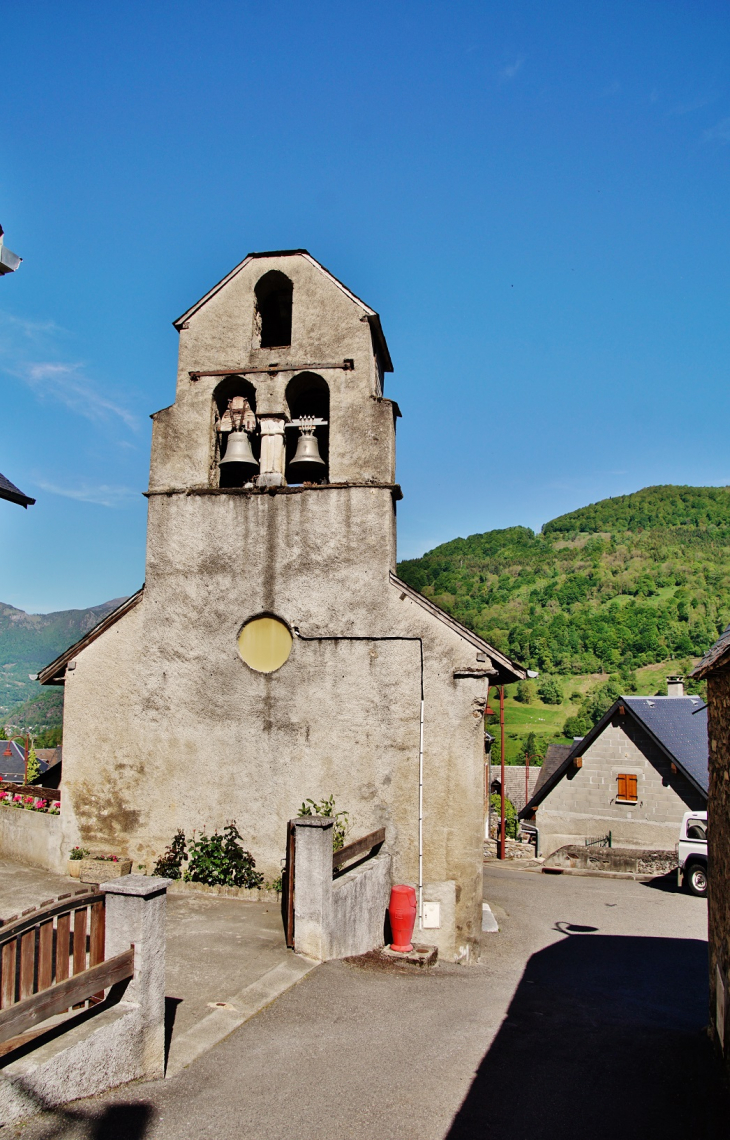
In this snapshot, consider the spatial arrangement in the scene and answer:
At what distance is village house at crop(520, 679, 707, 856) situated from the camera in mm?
23625

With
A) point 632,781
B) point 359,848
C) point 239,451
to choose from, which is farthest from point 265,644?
point 632,781

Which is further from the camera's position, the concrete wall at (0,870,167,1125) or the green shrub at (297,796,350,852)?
the green shrub at (297,796,350,852)

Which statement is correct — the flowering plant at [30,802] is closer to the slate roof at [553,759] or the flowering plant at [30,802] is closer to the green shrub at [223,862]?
the green shrub at [223,862]

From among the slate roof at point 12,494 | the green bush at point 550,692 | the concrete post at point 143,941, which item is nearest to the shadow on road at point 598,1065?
the concrete post at point 143,941

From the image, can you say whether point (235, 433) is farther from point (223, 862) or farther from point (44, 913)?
point (44, 913)

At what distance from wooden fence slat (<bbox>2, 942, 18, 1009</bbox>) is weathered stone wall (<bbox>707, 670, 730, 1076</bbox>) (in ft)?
17.5

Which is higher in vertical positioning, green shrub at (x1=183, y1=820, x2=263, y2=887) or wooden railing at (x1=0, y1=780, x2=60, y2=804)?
wooden railing at (x1=0, y1=780, x2=60, y2=804)

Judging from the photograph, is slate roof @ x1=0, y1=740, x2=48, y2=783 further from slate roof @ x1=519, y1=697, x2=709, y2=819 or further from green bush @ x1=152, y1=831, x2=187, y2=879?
green bush @ x1=152, y1=831, x2=187, y2=879

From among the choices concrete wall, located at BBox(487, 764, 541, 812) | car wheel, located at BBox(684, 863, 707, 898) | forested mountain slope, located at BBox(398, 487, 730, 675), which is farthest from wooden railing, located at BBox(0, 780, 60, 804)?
forested mountain slope, located at BBox(398, 487, 730, 675)

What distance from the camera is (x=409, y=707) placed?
10.2 m

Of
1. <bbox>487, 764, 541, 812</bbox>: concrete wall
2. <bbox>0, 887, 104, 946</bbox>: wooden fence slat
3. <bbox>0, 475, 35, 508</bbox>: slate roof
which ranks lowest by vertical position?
<bbox>487, 764, 541, 812</bbox>: concrete wall

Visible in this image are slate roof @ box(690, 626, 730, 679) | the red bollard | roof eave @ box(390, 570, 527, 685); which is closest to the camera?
slate roof @ box(690, 626, 730, 679)

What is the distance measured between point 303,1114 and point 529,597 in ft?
354

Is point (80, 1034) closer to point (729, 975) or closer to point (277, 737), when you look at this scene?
point (729, 975)
